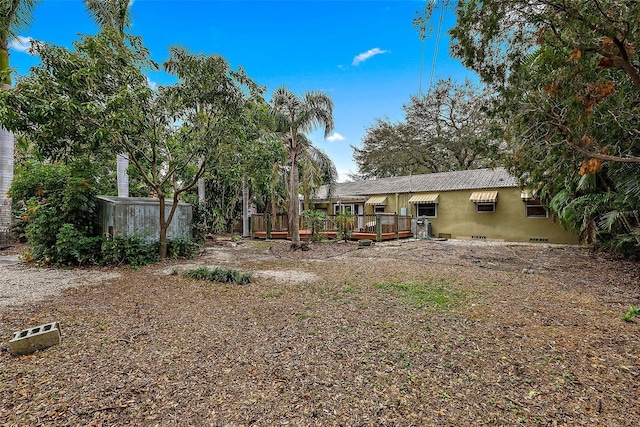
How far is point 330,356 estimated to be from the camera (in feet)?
9.68

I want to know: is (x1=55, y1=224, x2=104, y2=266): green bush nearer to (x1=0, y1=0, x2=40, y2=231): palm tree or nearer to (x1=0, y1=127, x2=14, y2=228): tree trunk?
(x1=0, y1=0, x2=40, y2=231): palm tree

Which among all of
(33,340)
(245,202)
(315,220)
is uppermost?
(245,202)

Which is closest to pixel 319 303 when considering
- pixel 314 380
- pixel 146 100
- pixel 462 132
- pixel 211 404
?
pixel 314 380

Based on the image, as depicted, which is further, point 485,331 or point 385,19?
point 385,19

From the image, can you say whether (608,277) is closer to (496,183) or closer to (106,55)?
(496,183)

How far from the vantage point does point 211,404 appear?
2227 mm

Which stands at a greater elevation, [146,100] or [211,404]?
[146,100]

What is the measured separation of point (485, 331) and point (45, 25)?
16.6 meters

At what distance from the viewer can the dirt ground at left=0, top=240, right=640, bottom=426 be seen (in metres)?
2.14

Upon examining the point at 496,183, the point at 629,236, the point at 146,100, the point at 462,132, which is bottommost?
the point at 629,236

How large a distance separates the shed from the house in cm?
779

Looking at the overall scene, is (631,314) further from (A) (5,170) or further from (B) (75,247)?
(A) (5,170)

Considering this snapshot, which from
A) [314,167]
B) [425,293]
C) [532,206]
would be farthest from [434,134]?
[425,293]

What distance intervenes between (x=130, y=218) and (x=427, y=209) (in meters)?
14.3
